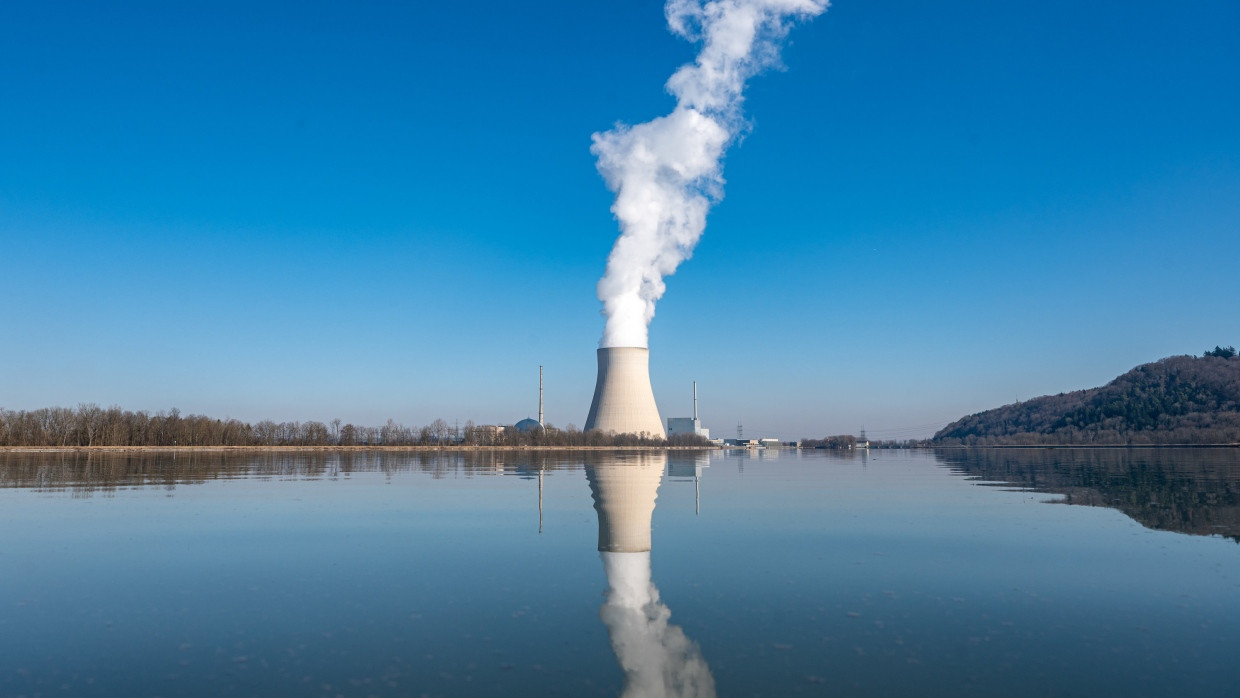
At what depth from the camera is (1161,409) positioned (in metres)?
89.1

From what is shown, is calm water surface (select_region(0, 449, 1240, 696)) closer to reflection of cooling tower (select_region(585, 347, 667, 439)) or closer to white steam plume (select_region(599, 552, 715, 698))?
white steam plume (select_region(599, 552, 715, 698))

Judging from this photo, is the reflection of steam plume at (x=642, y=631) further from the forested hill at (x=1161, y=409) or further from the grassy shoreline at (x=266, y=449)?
the forested hill at (x=1161, y=409)

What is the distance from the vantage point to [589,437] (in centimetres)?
5481

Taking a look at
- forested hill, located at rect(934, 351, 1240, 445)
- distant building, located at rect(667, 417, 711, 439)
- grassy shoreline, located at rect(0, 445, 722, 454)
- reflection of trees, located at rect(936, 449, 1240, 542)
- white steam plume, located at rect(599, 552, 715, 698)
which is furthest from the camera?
distant building, located at rect(667, 417, 711, 439)

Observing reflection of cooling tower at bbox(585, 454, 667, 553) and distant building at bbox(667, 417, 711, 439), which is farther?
distant building at bbox(667, 417, 711, 439)

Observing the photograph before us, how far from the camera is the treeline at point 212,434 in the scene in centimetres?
5497

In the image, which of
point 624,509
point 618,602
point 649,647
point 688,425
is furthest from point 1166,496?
point 688,425

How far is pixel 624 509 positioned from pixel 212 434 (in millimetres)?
57969

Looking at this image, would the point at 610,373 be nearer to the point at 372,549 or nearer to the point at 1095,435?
the point at 372,549

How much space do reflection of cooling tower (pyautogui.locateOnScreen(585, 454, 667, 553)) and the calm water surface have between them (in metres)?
0.10

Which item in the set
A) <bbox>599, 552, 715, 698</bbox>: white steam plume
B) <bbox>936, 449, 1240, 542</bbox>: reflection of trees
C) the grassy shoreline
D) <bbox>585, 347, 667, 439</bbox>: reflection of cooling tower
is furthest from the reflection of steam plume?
the grassy shoreline

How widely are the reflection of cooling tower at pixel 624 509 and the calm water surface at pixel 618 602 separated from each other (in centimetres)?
10

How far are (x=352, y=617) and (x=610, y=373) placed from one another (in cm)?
3808

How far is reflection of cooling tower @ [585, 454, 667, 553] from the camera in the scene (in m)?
10.1
